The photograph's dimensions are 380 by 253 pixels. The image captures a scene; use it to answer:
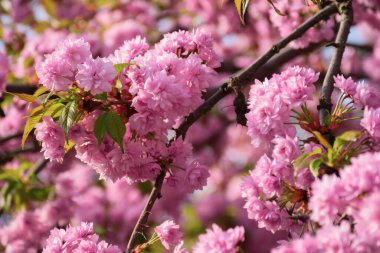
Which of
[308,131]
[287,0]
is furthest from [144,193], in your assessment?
[308,131]

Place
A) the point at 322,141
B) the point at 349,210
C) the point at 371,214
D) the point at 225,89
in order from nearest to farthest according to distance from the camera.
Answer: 1. the point at 371,214
2. the point at 349,210
3. the point at 322,141
4. the point at 225,89

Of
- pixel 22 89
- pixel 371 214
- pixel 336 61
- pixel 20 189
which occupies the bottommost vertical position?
pixel 371 214

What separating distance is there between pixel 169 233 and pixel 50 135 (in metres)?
0.63

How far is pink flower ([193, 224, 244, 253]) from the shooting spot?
2.27 metres

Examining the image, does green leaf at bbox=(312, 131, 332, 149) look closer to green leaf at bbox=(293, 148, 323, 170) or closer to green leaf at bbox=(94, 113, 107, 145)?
green leaf at bbox=(293, 148, 323, 170)

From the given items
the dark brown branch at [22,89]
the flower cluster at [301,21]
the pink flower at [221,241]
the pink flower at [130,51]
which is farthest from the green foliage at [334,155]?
the dark brown branch at [22,89]

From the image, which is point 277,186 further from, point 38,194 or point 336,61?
point 38,194

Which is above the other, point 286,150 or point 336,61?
point 336,61

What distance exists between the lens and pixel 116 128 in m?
2.66

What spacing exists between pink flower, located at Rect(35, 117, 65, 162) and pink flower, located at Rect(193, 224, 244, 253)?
85cm

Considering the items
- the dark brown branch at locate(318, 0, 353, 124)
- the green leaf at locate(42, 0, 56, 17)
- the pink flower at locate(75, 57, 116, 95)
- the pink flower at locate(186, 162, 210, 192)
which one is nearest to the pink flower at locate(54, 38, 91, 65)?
the pink flower at locate(75, 57, 116, 95)

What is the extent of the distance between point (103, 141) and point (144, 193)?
4.28m

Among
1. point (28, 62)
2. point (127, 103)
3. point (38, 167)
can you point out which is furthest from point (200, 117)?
point (28, 62)

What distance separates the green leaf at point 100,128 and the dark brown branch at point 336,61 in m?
0.83
